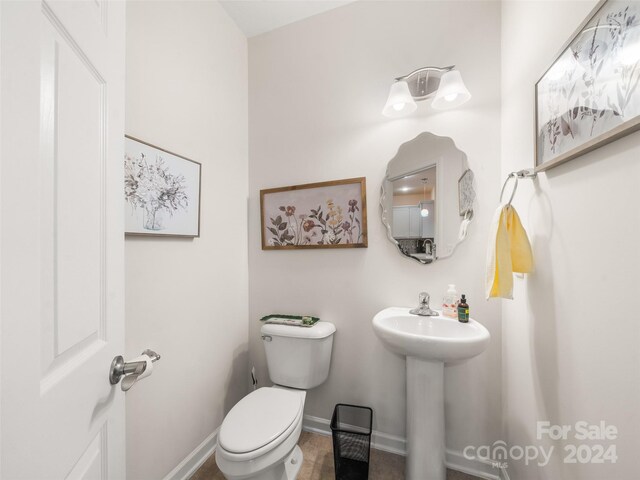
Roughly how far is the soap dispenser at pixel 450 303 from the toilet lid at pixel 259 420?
87 cm

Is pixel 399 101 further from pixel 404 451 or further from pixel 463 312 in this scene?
pixel 404 451

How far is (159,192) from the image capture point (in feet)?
3.95

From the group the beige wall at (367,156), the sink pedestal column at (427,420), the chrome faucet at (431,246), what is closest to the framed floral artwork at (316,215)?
the beige wall at (367,156)

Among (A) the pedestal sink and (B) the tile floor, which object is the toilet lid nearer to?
(B) the tile floor

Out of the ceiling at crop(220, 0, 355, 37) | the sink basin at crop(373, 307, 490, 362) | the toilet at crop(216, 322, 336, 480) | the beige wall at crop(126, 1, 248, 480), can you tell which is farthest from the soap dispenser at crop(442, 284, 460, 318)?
the ceiling at crop(220, 0, 355, 37)

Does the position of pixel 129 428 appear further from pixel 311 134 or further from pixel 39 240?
pixel 311 134

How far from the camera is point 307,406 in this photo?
5.57ft

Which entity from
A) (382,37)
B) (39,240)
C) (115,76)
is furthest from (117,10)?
(382,37)

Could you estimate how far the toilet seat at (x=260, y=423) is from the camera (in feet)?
3.30

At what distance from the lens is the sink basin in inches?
40.3

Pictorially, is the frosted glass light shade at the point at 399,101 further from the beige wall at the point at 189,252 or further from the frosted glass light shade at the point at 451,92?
the beige wall at the point at 189,252

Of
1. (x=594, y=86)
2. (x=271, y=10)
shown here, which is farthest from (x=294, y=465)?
(x=271, y=10)

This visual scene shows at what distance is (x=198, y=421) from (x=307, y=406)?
0.66 metres

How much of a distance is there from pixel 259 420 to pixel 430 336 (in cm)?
83
